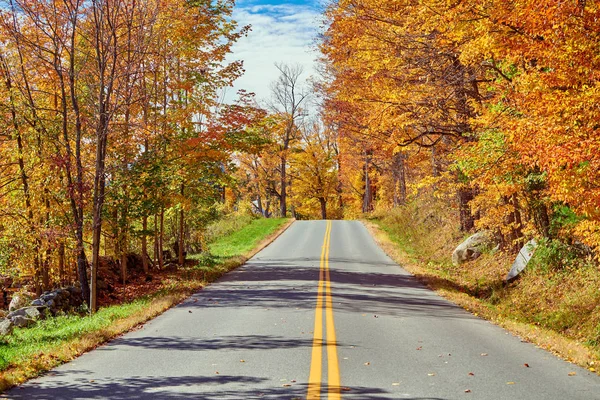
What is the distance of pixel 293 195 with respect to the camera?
202ft

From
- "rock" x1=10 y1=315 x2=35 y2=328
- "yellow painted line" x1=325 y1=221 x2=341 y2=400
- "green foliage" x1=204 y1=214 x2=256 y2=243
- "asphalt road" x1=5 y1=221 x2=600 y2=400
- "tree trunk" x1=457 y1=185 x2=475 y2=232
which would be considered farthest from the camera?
"green foliage" x1=204 y1=214 x2=256 y2=243

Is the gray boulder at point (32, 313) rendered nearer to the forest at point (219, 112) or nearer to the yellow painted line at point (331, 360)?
the forest at point (219, 112)

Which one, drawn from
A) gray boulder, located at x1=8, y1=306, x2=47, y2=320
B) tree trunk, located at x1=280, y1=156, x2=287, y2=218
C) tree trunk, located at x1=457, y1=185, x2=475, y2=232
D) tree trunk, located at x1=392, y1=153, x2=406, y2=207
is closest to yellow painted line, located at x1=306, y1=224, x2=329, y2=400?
gray boulder, located at x1=8, y1=306, x2=47, y2=320

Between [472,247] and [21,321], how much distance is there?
48.3ft

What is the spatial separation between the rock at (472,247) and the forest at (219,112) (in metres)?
0.72

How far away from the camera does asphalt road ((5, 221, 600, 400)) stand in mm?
5855

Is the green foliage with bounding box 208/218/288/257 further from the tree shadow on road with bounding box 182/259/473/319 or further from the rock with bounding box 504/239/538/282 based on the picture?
the rock with bounding box 504/239/538/282

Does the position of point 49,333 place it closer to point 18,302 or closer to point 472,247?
point 18,302

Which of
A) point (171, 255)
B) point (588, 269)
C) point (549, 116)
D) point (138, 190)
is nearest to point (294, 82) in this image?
point (171, 255)

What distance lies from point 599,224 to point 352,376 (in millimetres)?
6034

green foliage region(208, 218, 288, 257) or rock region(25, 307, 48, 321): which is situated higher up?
green foliage region(208, 218, 288, 257)

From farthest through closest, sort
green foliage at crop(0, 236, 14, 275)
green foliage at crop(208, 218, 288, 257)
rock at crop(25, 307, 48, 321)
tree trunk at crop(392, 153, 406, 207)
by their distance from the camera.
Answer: tree trunk at crop(392, 153, 406, 207) < green foliage at crop(208, 218, 288, 257) < green foliage at crop(0, 236, 14, 275) < rock at crop(25, 307, 48, 321)

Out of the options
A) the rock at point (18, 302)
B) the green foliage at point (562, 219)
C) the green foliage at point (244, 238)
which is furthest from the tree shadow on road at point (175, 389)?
the green foliage at point (244, 238)

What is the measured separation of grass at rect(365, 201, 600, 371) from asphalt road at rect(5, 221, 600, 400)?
1.60 feet
